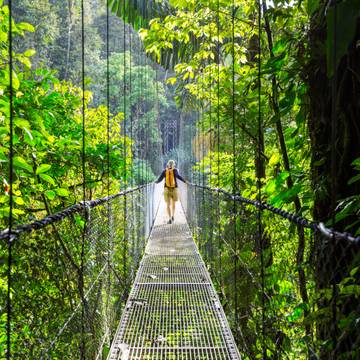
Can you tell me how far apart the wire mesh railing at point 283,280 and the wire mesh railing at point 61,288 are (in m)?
0.44

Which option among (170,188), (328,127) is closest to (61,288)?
(328,127)

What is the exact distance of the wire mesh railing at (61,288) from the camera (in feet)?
3.29

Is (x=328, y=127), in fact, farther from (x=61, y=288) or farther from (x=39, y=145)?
(x=39, y=145)

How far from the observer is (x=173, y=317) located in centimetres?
191

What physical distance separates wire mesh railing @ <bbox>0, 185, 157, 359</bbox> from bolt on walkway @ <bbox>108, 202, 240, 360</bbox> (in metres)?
0.11

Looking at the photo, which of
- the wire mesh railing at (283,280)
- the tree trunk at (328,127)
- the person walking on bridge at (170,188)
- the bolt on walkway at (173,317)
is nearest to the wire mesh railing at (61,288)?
the bolt on walkway at (173,317)

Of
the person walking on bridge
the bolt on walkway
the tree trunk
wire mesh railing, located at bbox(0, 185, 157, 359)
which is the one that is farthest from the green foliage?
the person walking on bridge

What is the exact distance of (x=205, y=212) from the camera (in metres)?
3.06

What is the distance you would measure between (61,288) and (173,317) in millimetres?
717

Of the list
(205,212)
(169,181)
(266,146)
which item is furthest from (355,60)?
(169,181)

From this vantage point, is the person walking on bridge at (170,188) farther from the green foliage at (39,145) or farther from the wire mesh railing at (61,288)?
the wire mesh railing at (61,288)

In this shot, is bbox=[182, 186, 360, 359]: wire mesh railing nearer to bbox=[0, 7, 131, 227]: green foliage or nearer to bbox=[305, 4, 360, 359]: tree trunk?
bbox=[305, 4, 360, 359]: tree trunk

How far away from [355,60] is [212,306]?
127cm

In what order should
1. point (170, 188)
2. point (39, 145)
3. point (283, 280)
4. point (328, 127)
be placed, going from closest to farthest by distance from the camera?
point (328, 127), point (283, 280), point (39, 145), point (170, 188)
